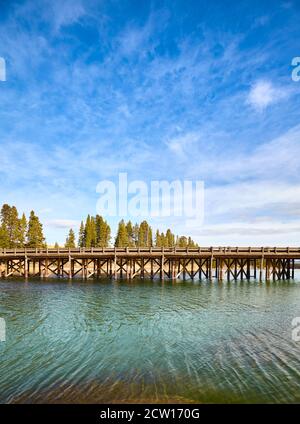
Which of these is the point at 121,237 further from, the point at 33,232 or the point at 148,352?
the point at 148,352

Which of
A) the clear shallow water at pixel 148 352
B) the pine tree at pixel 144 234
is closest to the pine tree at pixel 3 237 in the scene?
the clear shallow water at pixel 148 352

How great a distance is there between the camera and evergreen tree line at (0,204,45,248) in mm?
53591

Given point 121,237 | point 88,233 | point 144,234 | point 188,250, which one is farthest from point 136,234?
point 188,250

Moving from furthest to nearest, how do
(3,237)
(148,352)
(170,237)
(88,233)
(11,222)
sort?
(170,237), (88,233), (11,222), (3,237), (148,352)

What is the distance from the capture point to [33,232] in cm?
5647

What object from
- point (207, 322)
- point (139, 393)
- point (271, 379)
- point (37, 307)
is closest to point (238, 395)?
point (271, 379)

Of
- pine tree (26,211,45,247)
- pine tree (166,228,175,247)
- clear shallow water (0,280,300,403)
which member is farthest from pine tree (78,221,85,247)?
clear shallow water (0,280,300,403)

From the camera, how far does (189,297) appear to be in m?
26.5

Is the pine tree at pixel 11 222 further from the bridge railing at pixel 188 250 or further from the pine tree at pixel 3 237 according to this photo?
the bridge railing at pixel 188 250

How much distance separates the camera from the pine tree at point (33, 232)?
5653cm

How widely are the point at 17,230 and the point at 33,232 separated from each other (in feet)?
9.91

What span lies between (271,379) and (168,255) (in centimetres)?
3011

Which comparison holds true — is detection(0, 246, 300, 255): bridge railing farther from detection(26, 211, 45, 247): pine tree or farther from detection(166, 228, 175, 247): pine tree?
detection(166, 228, 175, 247): pine tree
